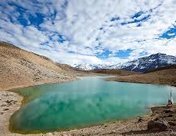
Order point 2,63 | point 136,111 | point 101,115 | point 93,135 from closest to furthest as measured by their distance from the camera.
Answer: point 93,135
point 101,115
point 136,111
point 2,63

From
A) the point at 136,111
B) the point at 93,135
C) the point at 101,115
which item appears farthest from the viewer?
the point at 136,111

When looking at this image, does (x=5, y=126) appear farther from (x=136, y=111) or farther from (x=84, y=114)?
(x=136, y=111)

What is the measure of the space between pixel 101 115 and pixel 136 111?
21.6 ft

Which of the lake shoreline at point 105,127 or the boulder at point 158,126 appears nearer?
the boulder at point 158,126

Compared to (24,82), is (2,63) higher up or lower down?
higher up

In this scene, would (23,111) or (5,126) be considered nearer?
(5,126)

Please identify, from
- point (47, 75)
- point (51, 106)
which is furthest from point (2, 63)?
point (51, 106)

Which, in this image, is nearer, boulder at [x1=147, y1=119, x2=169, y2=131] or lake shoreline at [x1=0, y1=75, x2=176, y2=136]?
boulder at [x1=147, y1=119, x2=169, y2=131]

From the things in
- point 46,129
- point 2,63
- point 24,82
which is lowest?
point 46,129

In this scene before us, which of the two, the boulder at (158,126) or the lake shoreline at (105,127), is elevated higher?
the boulder at (158,126)

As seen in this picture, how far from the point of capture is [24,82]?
11212cm

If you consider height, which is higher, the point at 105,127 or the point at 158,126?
the point at 158,126

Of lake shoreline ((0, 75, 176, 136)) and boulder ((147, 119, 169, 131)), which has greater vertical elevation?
boulder ((147, 119, 169, 131))

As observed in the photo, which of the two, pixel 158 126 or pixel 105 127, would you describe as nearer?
pixel 158 126
